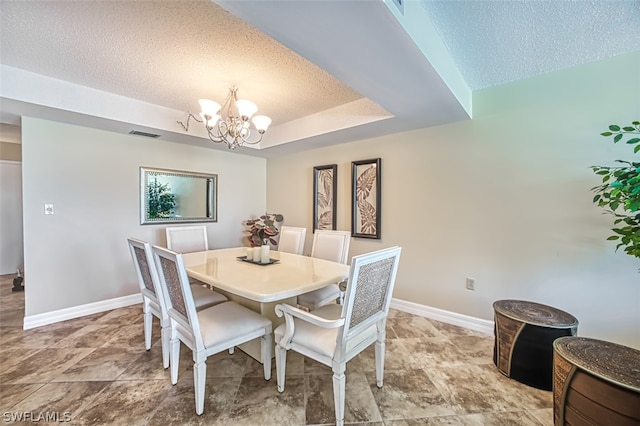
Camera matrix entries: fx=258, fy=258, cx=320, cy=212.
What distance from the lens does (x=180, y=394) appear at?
67.1 inches

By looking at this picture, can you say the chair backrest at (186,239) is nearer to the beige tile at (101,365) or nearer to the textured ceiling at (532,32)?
the beige tile at (101,365)

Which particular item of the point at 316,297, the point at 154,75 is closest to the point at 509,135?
the point at 316,297

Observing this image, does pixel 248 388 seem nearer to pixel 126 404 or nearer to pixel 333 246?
pixel 126 404

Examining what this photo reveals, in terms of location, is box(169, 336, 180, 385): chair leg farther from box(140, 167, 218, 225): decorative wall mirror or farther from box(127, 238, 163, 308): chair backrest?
box(140, 167, 218, 225): decorative wall mirror

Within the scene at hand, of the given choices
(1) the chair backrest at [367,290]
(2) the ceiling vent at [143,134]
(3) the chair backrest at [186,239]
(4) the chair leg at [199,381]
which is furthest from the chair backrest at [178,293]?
(2) the ceiling vent at [143,134]

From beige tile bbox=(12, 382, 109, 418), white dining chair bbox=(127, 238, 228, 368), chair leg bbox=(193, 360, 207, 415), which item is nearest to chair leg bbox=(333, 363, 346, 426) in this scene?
chair leg bbox=(193, 360, 207, 415)

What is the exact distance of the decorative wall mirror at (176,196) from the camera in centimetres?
343

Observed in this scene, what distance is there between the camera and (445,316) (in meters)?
2.83

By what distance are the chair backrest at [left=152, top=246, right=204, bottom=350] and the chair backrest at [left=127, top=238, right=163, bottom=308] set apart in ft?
0.21

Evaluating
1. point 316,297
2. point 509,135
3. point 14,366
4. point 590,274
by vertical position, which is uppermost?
point 509,135

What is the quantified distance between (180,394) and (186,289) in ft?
2.63

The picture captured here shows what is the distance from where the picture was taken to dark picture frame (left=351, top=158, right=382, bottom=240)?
3.29m

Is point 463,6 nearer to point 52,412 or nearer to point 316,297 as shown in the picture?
point 316,297

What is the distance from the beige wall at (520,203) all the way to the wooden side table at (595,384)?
93 centimetres
